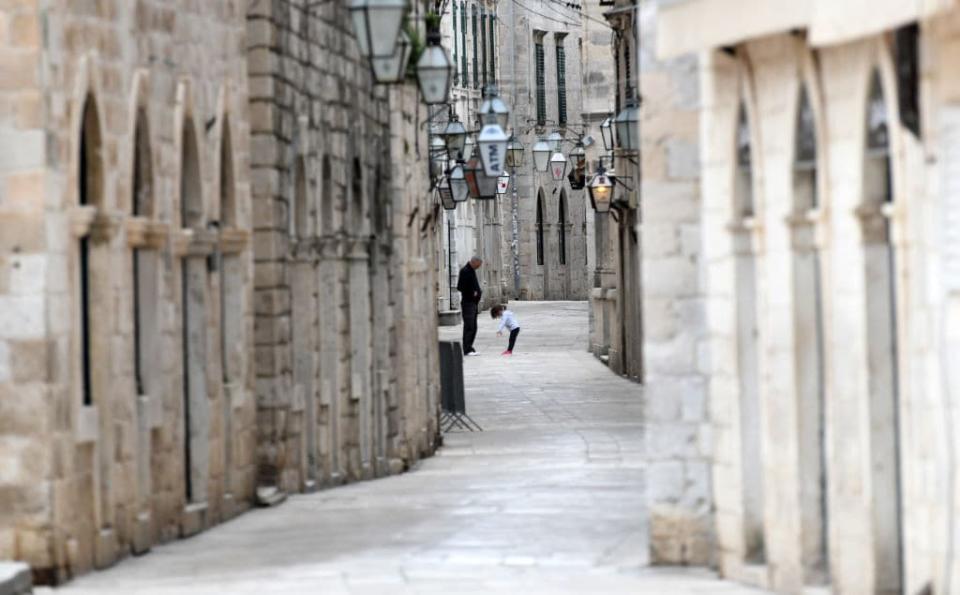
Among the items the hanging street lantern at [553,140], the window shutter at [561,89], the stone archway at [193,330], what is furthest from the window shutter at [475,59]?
the stone archway at [193,330]

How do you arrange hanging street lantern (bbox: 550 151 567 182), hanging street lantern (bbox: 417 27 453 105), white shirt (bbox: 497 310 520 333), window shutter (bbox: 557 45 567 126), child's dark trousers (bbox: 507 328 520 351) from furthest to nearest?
window shutter (bbox: 557 45 567 126), hanging street lantern (bbox: 550 151 567 182), white shirt (bbox: 497 310 520 333), child's dark trousers (bbox: 507 328 520 351), hanging street lantern (bbox: 417 27 453 105)

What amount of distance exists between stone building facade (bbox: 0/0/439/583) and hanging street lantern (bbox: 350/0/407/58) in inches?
45.8

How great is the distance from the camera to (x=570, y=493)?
19875 millimetres

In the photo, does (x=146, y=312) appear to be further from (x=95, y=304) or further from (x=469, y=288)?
(x=469, y=288)

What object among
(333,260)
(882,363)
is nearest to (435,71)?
(333,260)

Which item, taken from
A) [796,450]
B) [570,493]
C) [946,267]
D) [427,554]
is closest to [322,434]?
[570,493]

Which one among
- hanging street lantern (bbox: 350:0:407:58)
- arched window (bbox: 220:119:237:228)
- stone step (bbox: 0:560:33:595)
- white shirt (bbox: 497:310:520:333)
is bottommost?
stone step (bbox: 0:560:33:595)

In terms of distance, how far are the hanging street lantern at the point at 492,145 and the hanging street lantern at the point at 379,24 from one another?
11.0 m

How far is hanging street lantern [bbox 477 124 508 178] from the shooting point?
29.1m

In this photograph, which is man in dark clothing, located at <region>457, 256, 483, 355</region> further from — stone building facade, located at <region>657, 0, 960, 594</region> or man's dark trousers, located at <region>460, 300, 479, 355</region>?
stone building facade, located at <region>657, 0, 960, 594</region>

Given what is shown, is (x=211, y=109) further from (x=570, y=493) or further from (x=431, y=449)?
(x=431, y=449)

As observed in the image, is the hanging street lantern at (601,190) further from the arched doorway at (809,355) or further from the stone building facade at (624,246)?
the arched doorway at (809,355)

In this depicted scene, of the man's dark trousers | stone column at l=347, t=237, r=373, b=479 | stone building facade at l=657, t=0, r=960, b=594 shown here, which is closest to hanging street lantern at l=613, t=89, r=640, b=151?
stone column at l=347, t=237, r=373, b=479

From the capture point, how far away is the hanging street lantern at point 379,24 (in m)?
17.9
